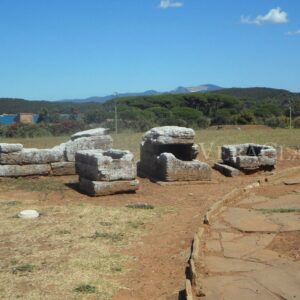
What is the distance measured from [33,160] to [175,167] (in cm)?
373

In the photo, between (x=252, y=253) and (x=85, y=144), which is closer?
(x=252, y=253)

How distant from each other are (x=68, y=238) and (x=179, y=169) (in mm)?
5443

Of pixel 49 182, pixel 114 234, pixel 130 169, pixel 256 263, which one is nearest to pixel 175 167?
pixel 130 169

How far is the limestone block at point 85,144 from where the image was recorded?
44.2 ft

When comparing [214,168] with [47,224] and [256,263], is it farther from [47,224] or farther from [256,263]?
[256,263]

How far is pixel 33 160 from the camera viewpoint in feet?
42.9

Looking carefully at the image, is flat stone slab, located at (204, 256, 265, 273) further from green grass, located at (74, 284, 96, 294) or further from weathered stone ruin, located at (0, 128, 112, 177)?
weathered stone ruin, located at (0, 128, 112, 177)

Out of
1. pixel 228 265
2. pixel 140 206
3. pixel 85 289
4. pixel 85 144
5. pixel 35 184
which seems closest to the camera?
pixel 85 289

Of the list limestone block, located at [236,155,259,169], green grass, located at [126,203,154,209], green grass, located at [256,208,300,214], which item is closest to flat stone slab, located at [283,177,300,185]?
limestone block, located at [236,155,259,169]

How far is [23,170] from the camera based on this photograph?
1297 centimetres

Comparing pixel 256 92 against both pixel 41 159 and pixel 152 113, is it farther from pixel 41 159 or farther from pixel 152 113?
pixel 41 159

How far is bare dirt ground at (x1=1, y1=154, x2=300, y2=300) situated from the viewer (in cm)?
551

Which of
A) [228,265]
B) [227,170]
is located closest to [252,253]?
[228,265]

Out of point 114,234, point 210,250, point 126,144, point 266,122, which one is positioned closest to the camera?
point 210,250
